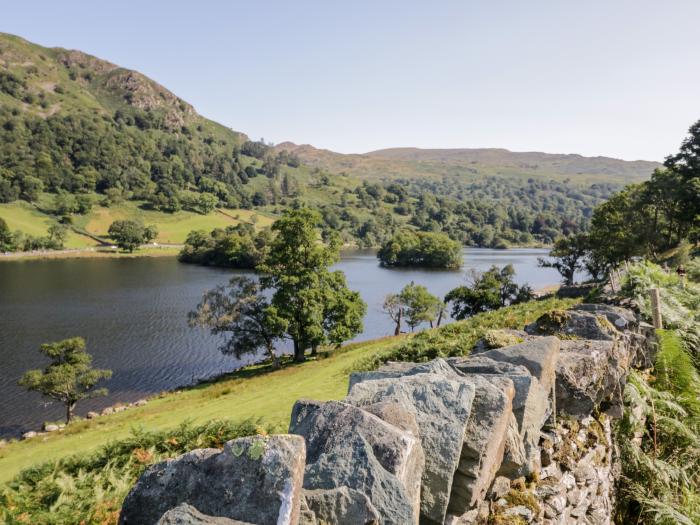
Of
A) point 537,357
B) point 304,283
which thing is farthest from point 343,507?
point 304,283

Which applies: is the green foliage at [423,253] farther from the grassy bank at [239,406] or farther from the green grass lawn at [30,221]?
the grassy bank at [239,406]

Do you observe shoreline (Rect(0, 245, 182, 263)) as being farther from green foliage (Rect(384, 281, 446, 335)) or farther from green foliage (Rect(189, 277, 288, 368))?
green foliage (Rect(189, 277, 288, 368))

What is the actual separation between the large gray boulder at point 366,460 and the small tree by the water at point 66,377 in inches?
1477

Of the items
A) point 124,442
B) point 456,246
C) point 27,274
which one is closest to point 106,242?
point 27,274

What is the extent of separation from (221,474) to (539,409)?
191 inches

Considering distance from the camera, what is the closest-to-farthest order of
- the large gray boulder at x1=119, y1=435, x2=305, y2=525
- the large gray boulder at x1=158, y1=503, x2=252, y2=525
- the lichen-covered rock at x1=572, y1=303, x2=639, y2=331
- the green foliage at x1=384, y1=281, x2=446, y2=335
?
the large gray boulder at x1=158, y1=503, x2=252, y2=525, the large gray boulder at x1=119, y1=435, x2=305, y2=525, the lichen-covered rock at x1=572, y1=303, x2=639, y2=331, the green foliage at x1=384, y1=281, x2=446, y2=335

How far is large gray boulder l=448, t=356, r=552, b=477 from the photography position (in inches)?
223

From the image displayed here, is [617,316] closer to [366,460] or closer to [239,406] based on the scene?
[366,460]

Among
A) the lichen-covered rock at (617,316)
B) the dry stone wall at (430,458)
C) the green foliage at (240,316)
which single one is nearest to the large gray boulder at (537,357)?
the dry stone wall at (430,458)

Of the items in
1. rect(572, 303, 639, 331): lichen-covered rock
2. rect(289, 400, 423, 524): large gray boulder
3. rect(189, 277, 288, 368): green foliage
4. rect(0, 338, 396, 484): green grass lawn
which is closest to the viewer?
rect(289, 400, 423, 524): large gray boulder

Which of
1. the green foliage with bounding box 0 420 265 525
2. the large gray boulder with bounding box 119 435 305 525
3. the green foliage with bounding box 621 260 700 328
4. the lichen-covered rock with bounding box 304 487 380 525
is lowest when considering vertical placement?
the green foliage with bounding box 0 420 265 525

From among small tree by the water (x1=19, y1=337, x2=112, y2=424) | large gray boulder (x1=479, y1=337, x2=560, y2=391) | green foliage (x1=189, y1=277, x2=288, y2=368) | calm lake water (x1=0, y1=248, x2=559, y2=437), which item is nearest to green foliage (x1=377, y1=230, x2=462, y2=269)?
calm lake water (x1=0, y1=248, x2=559, y2=437)

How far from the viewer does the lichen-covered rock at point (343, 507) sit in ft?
11.6

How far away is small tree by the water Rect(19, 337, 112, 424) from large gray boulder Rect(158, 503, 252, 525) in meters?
37.8
